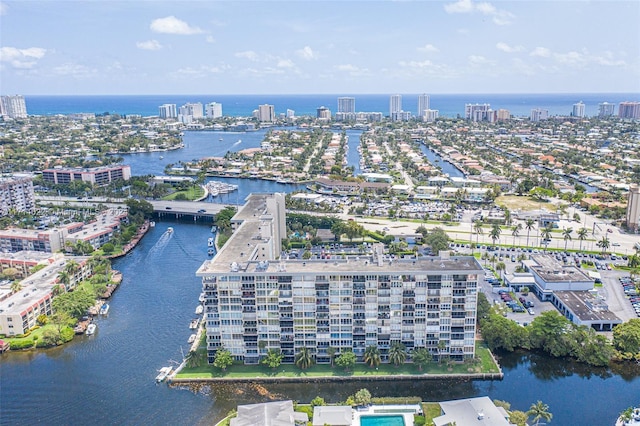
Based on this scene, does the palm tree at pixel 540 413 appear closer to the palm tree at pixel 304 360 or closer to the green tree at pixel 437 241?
the palm tree at pixel 304 360

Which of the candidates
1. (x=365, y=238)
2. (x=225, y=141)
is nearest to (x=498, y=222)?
(x=365, y=238)

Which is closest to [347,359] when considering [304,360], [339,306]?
[304,360]

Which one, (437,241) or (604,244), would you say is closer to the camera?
(604,244)

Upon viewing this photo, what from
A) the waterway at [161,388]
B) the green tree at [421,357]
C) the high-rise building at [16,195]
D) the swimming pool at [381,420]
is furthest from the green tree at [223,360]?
the high-rise building at [16,195]

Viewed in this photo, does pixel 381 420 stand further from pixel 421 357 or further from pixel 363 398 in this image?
pixel 421 357

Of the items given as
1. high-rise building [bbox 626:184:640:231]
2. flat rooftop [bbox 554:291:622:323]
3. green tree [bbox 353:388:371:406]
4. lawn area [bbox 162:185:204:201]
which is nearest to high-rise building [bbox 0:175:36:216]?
lawn area [bbox 162:185:204:201]

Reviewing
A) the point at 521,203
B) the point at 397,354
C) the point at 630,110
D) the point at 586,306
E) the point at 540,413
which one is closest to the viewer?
the point at 540,413

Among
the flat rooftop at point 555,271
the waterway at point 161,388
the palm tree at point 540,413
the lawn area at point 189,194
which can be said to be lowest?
the waterway at point 161,388
